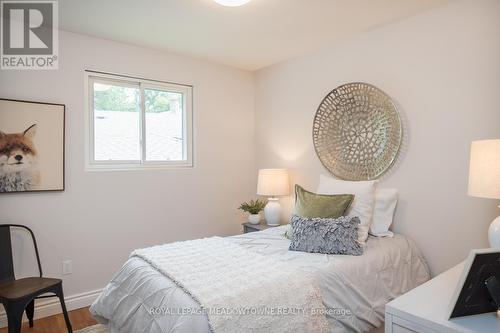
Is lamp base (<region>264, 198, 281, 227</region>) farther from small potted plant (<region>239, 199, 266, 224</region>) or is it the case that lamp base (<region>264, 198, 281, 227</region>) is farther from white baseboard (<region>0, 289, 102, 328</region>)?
white baseboard (<region>0, 289, 102, 328</region>)

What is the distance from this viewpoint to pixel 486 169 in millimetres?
1636

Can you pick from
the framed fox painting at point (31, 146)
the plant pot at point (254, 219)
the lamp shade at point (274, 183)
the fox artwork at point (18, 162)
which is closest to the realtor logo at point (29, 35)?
the framed fox painting at point (31, 146)

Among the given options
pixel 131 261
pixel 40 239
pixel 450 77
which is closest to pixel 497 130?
pixel 450 77

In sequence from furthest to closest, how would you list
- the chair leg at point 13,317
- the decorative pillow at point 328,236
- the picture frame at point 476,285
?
the decorative pillow at point 328,236 → the chair leg at point 13,317 → the picture frame at point 476,285

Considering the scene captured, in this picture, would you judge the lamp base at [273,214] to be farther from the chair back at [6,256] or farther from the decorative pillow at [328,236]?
the chair back at [6,256]

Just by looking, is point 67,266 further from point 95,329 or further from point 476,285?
point 476,285

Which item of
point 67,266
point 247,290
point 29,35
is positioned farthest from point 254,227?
point 29,35

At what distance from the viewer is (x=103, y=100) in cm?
302

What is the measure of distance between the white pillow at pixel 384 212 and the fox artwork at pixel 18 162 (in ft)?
8.92

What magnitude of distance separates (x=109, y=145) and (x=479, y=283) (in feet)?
9.67

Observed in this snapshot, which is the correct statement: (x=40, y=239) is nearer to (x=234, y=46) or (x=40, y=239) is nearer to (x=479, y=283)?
(x=234, y=46)

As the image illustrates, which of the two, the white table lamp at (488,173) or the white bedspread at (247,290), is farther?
the white table lamp at (488,173)

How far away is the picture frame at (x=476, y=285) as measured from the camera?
1.20 meters

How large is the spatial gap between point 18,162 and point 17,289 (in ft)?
3.20
